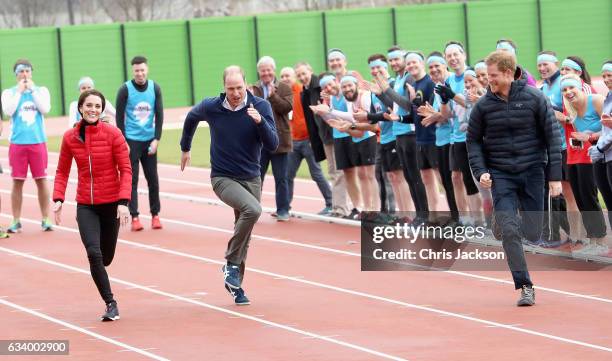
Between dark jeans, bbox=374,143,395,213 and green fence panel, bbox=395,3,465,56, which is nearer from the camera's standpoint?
dark jeans, bbox=374,143,395,213

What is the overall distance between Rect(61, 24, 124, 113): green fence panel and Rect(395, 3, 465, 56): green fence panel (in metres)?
10.3

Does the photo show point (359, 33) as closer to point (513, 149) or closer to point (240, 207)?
point (240, 207)

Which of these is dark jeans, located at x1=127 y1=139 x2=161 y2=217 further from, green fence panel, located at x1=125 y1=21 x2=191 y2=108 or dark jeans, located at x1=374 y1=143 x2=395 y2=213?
Answer: green fence panel, located at x1=125 y1=21 x2=191 y2=108

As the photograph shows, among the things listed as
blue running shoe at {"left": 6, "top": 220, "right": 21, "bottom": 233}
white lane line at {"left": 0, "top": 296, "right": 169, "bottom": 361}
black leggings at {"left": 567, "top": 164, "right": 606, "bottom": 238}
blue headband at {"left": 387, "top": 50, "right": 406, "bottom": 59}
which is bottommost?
white lane line at {"left": 0, "top": 296, "right": 169, "bottom": 361}

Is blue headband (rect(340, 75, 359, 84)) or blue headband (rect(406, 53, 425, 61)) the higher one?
blue headband (rect(406, 53, 425, 61))

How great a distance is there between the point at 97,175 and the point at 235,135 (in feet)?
4.34

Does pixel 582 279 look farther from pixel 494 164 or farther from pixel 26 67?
pixel 26 67

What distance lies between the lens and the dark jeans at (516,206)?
11.1 meters

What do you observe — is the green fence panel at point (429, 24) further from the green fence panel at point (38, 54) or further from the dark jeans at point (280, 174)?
the dark jeans at point (280, 174)

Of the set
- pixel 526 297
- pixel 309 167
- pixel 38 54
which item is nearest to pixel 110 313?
pixel 526 297

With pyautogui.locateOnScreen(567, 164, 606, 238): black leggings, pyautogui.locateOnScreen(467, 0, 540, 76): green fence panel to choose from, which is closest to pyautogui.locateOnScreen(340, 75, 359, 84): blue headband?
pyautogui.locateOnScreen(567, 164, 606, 238): black leggings

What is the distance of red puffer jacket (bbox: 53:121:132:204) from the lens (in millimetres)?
11180

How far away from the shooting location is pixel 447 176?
1546 cm

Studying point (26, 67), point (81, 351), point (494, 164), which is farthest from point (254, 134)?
point (26, 67)
